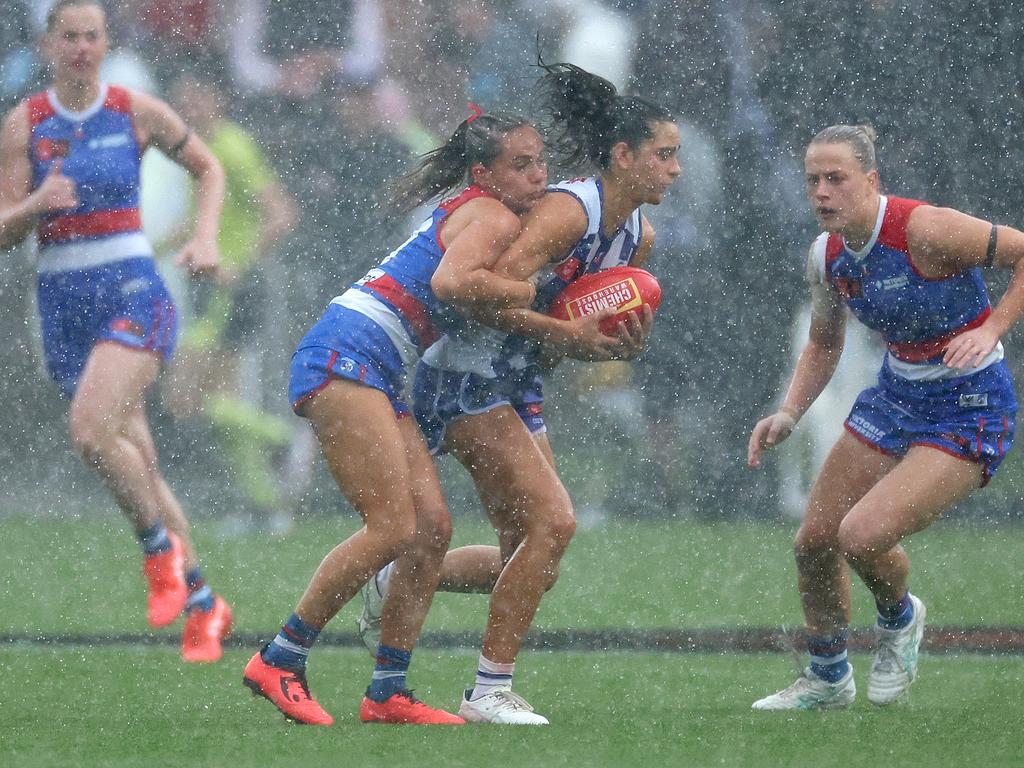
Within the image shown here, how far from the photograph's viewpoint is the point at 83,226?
6848mm

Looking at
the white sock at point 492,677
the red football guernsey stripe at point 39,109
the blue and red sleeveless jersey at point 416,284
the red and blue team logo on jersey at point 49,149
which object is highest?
the red football guernsey stripe at point 39,109

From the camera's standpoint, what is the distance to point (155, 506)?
646cm

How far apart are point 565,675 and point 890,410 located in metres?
1.35

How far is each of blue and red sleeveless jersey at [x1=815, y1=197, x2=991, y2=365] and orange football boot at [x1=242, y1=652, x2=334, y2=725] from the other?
1868 mm

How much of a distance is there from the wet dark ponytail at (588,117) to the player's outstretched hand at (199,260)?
1231 mm

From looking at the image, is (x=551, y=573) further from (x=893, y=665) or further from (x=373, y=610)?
(x=893, y=665)

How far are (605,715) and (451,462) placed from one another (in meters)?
5.43

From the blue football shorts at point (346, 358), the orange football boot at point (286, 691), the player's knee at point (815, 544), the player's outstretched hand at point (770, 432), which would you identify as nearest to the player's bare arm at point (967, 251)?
the player's outstretched hand at point (770, 432)

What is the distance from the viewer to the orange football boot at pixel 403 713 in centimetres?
506

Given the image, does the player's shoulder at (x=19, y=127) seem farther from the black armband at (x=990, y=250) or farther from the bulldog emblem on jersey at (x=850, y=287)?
the black armband at (x=990, y=250)

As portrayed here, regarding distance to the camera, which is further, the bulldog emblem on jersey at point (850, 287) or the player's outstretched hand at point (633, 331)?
the bulldog emblem on jersey at point (850, 287)

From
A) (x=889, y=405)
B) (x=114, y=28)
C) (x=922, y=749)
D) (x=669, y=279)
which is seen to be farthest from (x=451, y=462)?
(x=922, y=749)

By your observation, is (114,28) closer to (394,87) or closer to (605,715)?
(394,87)

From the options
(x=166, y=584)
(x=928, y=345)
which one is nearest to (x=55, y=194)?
(x=166, y=584)
